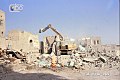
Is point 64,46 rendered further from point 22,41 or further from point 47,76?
point 47,76

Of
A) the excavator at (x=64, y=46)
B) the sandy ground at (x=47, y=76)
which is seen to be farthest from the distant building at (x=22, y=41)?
the sandy ground at (x=47, y=76)

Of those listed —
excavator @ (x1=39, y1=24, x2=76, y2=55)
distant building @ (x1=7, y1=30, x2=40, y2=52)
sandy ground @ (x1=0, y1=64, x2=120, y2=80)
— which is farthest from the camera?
excavator @ (x1=39, y1=24, x2=76, y2=55)

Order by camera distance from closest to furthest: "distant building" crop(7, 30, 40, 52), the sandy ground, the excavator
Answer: the sandy ground → "distant building" crop(7, 30, 40, 52) → the excavator

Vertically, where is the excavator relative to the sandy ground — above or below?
above

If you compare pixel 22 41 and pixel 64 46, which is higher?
pixel 22 41

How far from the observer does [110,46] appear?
23.8m

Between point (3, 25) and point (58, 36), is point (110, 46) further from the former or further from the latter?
point (3, 25)

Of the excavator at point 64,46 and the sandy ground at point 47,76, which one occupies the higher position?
the excavator at point 64,46

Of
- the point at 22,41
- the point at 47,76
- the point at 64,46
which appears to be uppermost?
the point at 22,41

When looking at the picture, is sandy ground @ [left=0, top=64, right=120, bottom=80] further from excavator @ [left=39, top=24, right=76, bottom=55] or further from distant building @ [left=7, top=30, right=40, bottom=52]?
excavator @ [left=39, top=24, right=76, bottom=55]

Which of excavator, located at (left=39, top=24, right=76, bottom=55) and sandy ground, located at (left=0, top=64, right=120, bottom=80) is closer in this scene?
sandy ground, located at (left=0, top=64, right=120, bottom=80)

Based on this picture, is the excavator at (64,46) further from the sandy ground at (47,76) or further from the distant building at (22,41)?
the sandy ground at (47,76)

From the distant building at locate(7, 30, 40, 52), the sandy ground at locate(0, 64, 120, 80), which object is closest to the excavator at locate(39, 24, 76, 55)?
the distant building at locate(7, 30, 40, 52)

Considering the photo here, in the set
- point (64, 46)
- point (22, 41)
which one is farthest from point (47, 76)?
point (64, 46)
